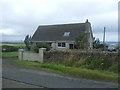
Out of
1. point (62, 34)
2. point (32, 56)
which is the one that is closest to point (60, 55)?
point (32, 56)

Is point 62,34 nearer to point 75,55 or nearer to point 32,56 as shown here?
point 32,56

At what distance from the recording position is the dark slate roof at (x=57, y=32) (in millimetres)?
30527

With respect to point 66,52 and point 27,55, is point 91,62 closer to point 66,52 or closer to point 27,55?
point 66,52

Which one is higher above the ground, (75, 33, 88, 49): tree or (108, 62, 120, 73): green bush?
(75, 33, 88, 49): tree

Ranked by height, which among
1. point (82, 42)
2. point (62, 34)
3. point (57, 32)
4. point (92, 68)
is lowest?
point (92, 68)

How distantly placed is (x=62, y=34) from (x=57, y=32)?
1.60 metres

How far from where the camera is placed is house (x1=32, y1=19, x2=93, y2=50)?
30.0 m

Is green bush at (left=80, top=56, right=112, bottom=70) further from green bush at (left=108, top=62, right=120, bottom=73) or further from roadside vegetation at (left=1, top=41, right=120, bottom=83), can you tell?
green bush at (left=108, top=62, right=120, bottom=73)

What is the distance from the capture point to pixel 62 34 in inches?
1259

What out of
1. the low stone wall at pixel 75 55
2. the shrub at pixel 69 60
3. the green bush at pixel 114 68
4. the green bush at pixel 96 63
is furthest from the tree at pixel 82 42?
the green bush at pixel 114 68

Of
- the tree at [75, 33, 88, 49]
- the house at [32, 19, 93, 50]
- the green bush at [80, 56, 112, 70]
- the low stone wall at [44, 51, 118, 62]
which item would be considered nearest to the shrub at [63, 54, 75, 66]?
the low stone wall at [44, 51, 118, 62]

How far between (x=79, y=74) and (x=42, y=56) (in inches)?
291

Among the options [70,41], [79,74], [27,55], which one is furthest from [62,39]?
[79,74]

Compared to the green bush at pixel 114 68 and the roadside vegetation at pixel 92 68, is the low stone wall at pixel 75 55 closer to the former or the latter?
the roadside vegetation at pixel 92 68
